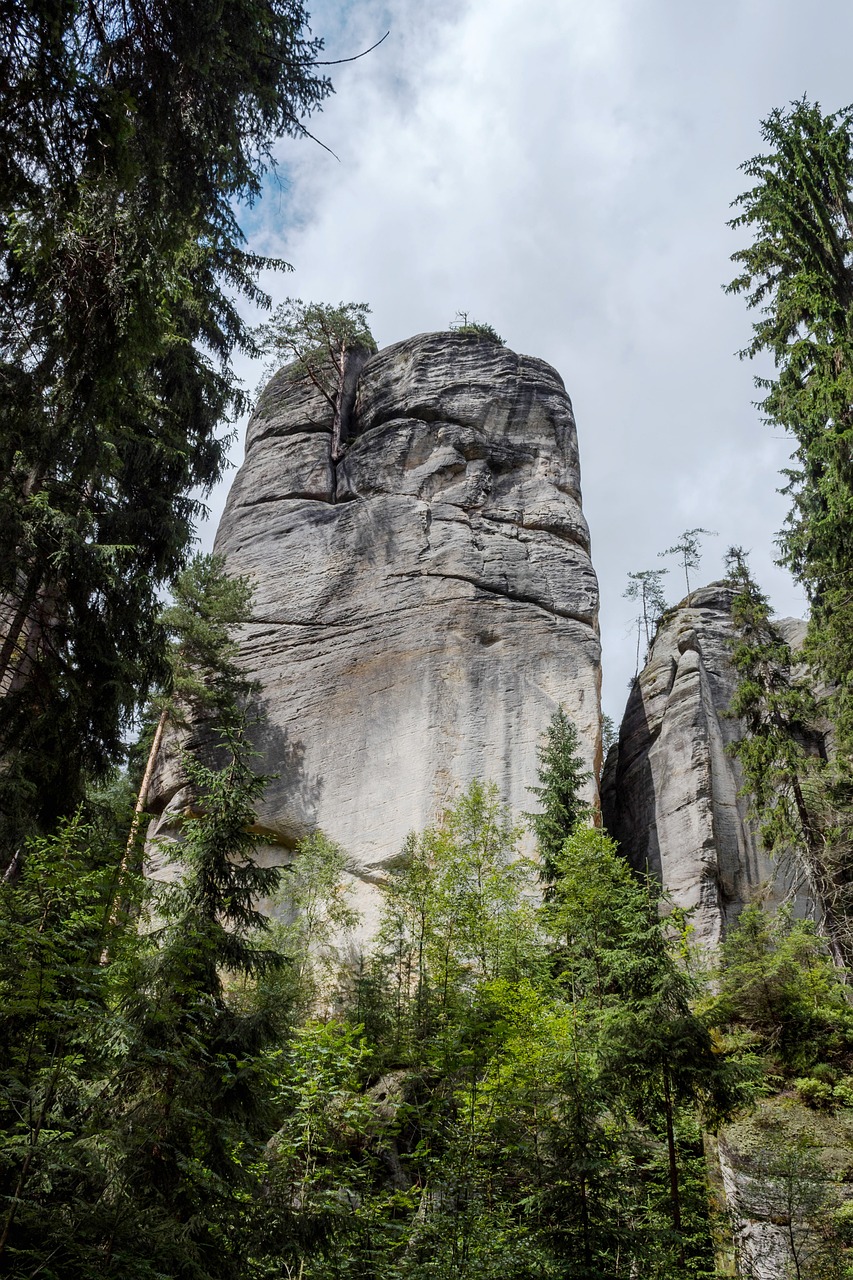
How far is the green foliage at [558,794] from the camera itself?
19.0 m

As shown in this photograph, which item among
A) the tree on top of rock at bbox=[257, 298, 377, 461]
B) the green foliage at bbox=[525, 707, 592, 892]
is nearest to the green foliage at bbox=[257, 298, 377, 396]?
the tree on top of rock at bbox=[257, 298, 377, 461]

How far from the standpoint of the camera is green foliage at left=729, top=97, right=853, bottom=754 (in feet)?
46.0

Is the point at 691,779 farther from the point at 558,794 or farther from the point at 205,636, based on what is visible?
the point at 205,636

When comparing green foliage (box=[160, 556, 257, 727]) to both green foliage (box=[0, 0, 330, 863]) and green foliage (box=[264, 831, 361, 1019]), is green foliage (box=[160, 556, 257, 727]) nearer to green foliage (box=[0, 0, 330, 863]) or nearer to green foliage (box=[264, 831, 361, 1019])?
green foliage (box=[264, 831, 361, 1019])

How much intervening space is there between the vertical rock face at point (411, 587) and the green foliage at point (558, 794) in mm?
1450

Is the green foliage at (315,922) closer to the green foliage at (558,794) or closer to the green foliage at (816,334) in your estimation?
the green foliage at (558,794)

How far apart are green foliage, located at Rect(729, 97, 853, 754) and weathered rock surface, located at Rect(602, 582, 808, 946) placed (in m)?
7.15

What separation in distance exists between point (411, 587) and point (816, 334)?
13.5 meters

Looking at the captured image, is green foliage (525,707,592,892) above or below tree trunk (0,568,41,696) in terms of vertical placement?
above

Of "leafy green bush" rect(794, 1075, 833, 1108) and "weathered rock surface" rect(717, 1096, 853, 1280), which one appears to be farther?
"leafy green bush" rect(794, 1075, 833, 1108)

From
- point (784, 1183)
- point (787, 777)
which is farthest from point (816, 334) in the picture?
point (784, 1183)

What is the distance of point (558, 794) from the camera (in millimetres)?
20078

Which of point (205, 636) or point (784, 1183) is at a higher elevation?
point (205, 636)

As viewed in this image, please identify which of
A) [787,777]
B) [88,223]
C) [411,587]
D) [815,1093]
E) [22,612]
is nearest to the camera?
[88,223]
